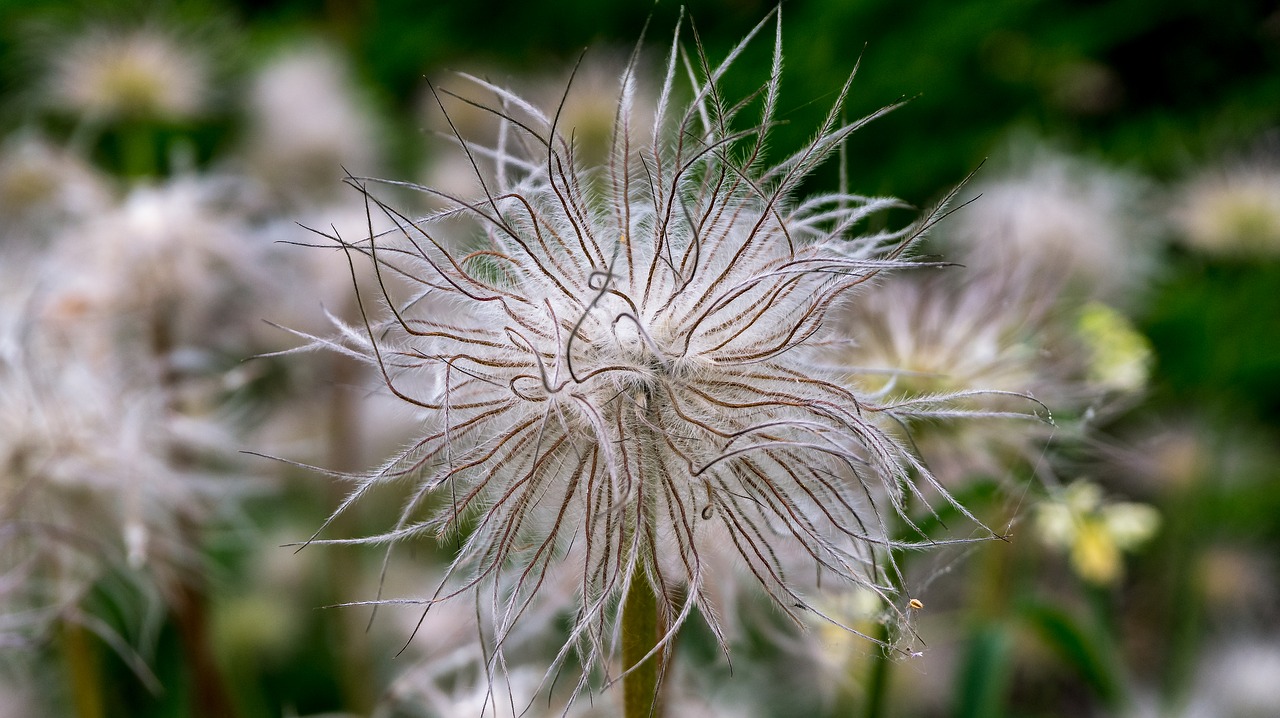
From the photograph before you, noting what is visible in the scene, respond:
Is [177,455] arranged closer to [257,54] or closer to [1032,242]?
[1032,242]

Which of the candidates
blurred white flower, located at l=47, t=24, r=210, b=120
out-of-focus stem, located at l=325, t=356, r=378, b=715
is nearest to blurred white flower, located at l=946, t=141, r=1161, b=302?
out-of-focus stem, located at l=325, t=356, r=378, b=715

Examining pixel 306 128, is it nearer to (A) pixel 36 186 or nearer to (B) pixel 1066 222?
(A) pixel 36 186

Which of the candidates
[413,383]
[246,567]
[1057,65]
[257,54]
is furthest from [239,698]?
[1057,65]

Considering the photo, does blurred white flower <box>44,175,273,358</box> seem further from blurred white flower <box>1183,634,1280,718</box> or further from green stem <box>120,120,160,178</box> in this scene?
blurred white flower <box>1183,634,1280,718</box>

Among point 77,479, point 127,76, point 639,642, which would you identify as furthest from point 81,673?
point 127,76

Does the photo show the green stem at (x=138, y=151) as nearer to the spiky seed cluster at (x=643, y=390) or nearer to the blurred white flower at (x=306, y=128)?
the blurred white flower at (x=306, y=128)

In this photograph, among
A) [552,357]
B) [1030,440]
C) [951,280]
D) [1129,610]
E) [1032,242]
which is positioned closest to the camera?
[552,357]
